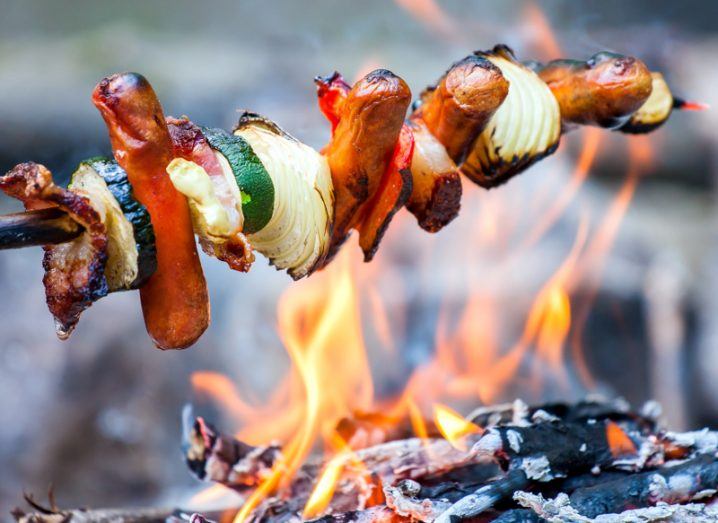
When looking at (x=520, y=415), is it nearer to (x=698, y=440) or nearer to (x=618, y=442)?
(x=618, y=442)

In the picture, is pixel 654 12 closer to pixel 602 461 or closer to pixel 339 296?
pixel 339 296

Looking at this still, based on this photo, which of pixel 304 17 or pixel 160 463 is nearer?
pixel 160 463

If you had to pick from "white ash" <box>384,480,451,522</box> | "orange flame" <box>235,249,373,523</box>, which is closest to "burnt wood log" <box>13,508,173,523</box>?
"orange flame" <box>235,249,373,523</box>

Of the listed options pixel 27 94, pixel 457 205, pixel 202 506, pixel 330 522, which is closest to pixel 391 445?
pixel 330 522

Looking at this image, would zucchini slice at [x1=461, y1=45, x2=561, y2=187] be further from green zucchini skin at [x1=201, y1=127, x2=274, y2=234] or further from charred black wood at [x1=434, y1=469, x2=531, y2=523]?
charred black wood at [x1=434, y1=469, x2=531, y2=523]

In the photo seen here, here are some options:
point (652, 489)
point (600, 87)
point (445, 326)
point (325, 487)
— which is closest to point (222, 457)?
point (325, 487)

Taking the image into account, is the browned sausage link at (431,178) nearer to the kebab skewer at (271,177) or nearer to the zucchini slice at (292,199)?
the kebab skewer at (271,177)

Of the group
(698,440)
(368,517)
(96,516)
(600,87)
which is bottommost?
(96,516)
